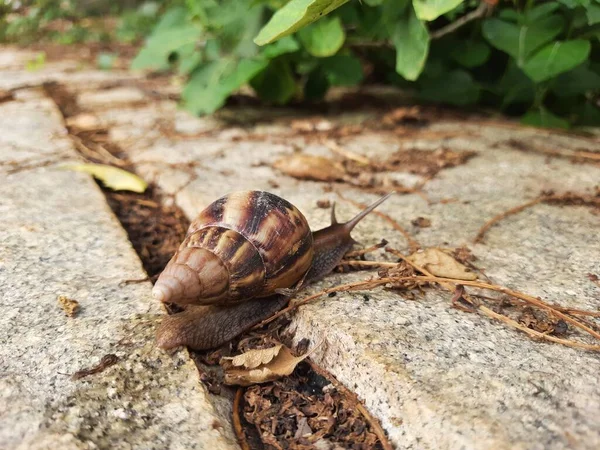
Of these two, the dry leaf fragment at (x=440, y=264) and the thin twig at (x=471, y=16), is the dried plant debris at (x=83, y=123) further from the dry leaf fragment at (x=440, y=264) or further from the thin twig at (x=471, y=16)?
the dry leaf fragment at (x=440, y=264)

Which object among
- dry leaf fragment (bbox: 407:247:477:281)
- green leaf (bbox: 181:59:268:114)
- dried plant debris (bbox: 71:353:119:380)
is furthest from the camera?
green leaf (bbox: 181:59:268:114)

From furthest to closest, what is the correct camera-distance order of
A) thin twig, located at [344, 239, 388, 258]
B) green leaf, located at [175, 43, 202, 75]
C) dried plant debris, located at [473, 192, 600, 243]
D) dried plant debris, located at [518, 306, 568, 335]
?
green leaf, located at [175, 43, 202, 75] < dried plant debris, located at [473, 192, 600, 243] < thin twig, located at [344, 239, 388, 258] < dried plant debris, located at [518, 306, 568, 335]

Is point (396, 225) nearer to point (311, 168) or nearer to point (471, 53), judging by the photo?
point (311, 168)

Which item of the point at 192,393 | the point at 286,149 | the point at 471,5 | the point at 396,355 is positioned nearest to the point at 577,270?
the point at 396,355

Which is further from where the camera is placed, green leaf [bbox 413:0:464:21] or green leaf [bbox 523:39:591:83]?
green leaf [bbox 523:39:591:83]

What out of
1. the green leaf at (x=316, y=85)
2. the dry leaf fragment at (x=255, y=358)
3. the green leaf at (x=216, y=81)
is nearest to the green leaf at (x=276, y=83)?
the green leaf at (x=316, y=85)

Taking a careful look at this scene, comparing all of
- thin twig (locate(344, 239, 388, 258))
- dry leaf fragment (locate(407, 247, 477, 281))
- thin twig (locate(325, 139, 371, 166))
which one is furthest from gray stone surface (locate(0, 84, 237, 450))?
thin twig (locate(325, 139, 371, 166))

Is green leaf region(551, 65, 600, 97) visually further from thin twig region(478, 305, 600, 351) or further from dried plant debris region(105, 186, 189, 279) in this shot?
dried plant debris region(105, 186, 189, 279)
